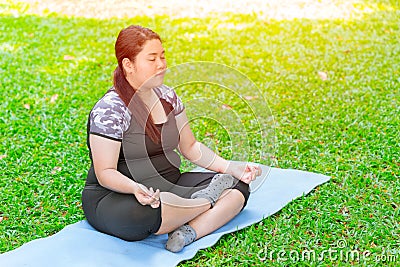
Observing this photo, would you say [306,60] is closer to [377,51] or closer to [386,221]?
[377,51]

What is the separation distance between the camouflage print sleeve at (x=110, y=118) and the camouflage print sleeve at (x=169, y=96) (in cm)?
23

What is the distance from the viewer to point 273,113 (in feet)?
13.9

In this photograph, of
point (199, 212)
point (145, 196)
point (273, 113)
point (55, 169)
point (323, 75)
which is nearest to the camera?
point (145, 196)

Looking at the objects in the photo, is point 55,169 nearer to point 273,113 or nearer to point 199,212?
point 199,212

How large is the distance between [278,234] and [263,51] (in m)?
3.14

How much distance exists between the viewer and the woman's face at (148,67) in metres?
2.48

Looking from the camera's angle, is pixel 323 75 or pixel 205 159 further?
pixel 323 75

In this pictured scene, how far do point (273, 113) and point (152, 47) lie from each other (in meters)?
1.91

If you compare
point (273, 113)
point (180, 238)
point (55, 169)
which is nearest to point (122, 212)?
point (180, 238)

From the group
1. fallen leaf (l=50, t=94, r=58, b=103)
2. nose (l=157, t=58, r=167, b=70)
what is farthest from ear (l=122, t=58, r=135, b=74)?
fallen leaf (l=50, t=94, r=58, b=103)

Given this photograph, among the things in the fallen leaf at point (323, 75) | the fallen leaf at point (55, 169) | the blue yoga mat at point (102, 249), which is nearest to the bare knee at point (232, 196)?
the blue yoga mat at point (102, 249)

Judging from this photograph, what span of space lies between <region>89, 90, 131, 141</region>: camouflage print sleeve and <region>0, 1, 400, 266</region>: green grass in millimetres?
644

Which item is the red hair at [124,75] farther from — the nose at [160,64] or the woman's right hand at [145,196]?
the woman's right hand at [145,196]

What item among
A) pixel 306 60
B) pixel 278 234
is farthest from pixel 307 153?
pixel 306 60
